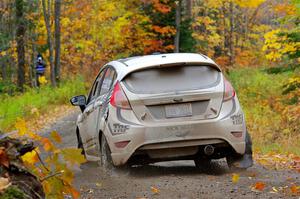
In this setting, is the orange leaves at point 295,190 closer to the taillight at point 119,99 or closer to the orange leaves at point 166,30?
the taillight at point 119,99

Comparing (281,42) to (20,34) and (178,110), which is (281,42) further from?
(20,34)

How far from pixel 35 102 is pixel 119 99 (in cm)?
1665

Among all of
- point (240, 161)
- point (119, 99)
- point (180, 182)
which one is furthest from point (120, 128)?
point (240, 161)

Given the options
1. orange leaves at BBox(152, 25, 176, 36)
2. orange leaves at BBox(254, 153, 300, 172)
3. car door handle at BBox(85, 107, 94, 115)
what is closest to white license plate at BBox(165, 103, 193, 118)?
car door handle at BBox(85, 107, 94, 115)

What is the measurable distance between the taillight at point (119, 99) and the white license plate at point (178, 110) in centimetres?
53

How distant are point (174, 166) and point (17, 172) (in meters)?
6.14

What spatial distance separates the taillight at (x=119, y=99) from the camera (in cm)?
845

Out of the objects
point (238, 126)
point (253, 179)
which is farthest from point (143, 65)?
point (253, 179)

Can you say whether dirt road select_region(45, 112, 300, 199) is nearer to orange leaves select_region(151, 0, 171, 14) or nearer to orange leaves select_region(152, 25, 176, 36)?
orange leaves select_region(151, 0, 171, 14)

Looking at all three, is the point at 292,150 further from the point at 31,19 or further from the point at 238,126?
the point at 31,19

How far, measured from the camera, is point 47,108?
23828 millimetres

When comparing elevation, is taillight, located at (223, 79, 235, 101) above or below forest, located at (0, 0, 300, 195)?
above

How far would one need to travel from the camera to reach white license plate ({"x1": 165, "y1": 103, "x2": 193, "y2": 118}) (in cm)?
842

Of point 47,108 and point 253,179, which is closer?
point 253,179
